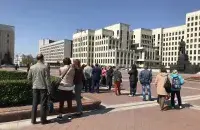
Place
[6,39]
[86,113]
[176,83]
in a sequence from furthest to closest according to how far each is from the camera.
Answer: [6,39]
[176,83]
[86,113]

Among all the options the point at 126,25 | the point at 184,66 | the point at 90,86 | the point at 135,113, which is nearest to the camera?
the point at 135,113

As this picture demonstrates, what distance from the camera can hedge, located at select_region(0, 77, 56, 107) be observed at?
7859 millimetres

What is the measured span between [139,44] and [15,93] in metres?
127

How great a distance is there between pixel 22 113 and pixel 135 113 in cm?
369

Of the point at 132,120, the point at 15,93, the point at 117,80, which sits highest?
the point at 117,80

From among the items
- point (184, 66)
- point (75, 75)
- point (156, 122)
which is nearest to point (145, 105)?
point (156, 122)

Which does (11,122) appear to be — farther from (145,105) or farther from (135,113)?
(145,105)

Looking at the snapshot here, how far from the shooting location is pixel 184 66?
48.7m

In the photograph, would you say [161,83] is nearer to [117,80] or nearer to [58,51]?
[117,80]

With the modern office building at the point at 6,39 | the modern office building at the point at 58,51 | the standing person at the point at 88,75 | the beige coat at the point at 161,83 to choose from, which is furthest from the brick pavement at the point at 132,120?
the modern office building at the point at 58,51

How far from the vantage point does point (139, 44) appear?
132 m

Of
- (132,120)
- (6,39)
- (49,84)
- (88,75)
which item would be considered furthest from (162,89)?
(6,39)

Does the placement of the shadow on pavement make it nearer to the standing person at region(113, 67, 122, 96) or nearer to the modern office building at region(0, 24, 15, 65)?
the standing person at region(113, 67, 122, 96)

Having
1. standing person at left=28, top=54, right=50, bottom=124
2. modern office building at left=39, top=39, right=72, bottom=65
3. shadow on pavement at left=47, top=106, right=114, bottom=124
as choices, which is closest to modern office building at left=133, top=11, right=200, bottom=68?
modern office building at left=39, top=39, right=72, bottom=65
